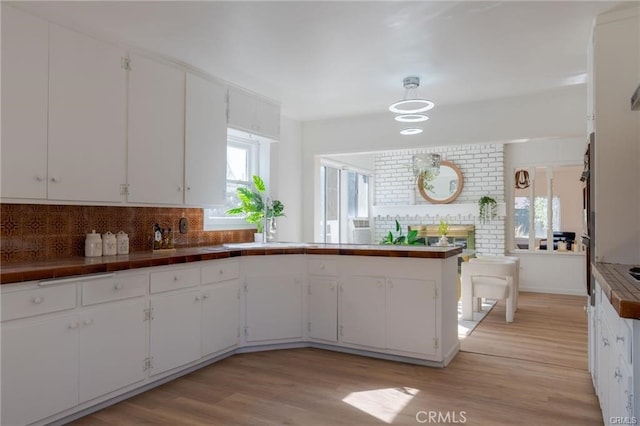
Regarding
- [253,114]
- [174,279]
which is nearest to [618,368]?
[174,279]

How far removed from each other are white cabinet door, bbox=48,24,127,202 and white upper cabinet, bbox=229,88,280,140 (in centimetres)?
126

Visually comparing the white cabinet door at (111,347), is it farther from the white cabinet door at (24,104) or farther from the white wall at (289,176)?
the white wall at (289,176)

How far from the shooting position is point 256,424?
2.49 meters

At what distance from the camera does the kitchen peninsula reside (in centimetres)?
231

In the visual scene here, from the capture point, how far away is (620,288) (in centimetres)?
174

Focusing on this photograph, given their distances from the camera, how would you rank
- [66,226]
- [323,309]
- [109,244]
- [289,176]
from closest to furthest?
[66,226] < [109,244] < [323,309] < [289,176]

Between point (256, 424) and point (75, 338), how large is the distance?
1.16 meters

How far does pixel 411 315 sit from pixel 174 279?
73.7 inches

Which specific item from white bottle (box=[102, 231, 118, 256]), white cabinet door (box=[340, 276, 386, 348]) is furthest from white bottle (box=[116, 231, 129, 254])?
white cabinet door (box=[340, 276, 386, 348])

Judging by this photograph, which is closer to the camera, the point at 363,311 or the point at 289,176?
the point at 363,311

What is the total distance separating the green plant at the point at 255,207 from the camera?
4.72m

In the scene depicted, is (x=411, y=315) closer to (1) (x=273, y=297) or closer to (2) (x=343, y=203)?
(1) (x=273, y=297)

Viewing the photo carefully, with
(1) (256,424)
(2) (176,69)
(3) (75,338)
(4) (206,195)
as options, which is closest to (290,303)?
(4) (206,195)

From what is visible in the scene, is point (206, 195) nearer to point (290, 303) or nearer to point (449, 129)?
point (290, 303)
